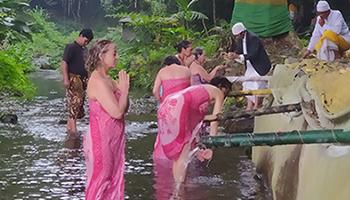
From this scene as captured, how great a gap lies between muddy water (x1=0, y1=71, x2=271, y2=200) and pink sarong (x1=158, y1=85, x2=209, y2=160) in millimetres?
517

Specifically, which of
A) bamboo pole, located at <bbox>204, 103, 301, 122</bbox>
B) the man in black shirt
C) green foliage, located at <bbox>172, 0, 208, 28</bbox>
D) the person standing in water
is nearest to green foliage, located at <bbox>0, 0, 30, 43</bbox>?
green foliage, located at <bbox>172, 0, 208, 28</bbox>

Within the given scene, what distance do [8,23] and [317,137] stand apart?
59.4 ft

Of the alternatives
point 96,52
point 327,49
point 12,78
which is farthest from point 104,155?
point 12,78

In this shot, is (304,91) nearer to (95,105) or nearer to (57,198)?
(95,105)

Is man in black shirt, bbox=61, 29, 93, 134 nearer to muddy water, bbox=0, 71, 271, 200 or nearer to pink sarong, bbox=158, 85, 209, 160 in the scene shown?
muddy water, bbox=0, 71, 271, 200

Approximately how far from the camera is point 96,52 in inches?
222

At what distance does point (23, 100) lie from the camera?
57.3 feet

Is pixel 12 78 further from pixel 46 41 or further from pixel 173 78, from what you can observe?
pixel 46 41

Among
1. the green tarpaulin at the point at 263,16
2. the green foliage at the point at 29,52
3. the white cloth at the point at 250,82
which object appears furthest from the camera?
the green tarpaulin at the point at 263,16

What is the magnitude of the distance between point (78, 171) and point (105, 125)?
9.39ft

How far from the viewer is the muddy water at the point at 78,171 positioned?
7.31m

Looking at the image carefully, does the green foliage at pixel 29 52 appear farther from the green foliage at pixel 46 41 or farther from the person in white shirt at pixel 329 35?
the person in white shirt at pixel 329 35

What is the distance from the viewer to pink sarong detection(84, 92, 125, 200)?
5.67m

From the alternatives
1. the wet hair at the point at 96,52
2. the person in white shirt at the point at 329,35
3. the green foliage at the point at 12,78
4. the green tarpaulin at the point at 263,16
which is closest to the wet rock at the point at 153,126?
the person in white shirt at the point at 329,35
